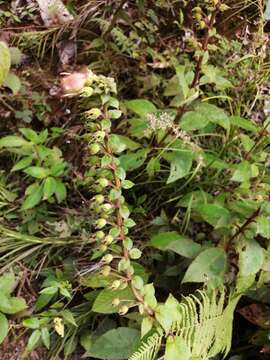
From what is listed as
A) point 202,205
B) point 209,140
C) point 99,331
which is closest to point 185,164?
point 202,205

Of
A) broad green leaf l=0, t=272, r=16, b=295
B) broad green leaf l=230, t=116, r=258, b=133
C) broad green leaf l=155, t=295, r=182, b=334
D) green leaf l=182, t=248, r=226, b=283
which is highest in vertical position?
broad green leaf l=230, t=116, r=258, b=133

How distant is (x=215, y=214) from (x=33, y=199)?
2.19 feet

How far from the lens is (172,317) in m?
1.38

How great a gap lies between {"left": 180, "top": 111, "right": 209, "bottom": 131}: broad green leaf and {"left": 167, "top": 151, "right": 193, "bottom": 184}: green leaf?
0.09 meters

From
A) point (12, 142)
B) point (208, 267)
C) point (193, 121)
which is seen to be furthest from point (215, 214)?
point (12, 142)

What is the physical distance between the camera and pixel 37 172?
190cm

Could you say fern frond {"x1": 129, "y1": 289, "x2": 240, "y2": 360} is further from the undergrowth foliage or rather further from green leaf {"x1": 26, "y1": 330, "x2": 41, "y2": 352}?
green leaf {"x1": 26, "y1": 330, "x2": 41, "y2": 352}

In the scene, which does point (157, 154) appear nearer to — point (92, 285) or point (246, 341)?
point (92, 285)

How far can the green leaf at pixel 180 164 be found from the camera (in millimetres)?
1754

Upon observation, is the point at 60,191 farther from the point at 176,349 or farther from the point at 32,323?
the point at 176,349

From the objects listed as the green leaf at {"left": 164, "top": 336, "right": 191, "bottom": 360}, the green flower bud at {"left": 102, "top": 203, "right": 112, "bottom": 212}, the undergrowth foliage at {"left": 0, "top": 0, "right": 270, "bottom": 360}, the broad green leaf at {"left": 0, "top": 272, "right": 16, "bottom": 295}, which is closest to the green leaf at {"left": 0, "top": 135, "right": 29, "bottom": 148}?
the undergrowth foliage at {"left": 0, "top": 0, "right": 270, "bottom": 360}

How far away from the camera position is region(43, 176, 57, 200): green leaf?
188 cm

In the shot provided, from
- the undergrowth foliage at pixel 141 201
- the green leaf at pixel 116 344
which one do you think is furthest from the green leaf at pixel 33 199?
the green leaf at pixel 116 344

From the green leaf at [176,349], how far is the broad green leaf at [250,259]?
0.34m
